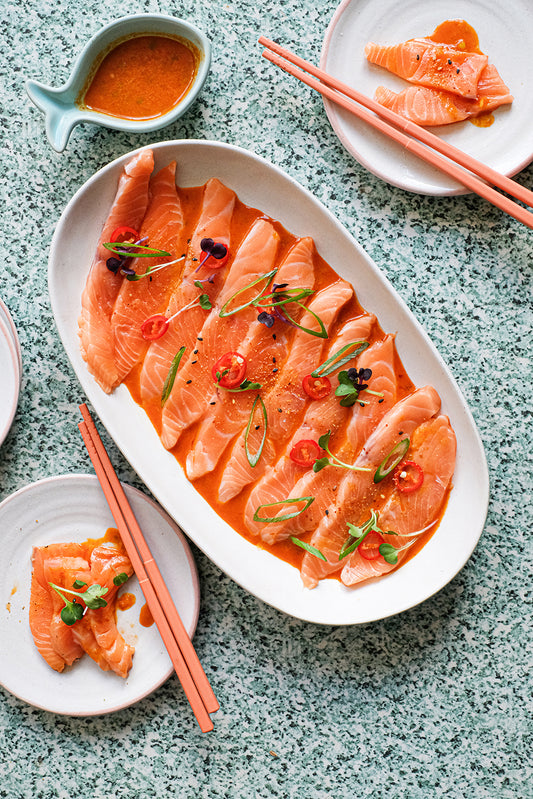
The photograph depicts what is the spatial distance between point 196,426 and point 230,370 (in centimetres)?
29

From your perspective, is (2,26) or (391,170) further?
(2,26)

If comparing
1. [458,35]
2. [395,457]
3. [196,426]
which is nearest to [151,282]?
[196,426]

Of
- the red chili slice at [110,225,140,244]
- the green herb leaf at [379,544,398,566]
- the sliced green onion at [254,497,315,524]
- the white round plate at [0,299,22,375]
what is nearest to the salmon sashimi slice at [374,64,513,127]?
the red chili slice at [110,225,140,244]

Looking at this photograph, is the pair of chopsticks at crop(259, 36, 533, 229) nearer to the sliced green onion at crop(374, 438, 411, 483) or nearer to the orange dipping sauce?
the orange dipping sauce

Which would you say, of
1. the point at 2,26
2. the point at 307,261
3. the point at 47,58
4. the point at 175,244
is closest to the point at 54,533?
the point at 175,244

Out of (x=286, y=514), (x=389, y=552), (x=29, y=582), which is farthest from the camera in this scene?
(x=29, y=582)

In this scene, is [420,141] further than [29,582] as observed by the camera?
No

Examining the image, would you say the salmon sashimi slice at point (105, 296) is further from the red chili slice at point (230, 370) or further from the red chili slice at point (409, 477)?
the red chili slice at point (409, 477)

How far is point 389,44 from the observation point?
85.3 inches

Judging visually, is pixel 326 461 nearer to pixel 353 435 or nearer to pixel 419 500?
pixel 353 435

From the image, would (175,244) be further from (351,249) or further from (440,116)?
(440,116)

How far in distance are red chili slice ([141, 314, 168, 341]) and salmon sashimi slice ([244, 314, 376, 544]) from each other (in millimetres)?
602

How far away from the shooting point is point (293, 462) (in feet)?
7.13

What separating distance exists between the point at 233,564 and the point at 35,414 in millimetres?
1025
